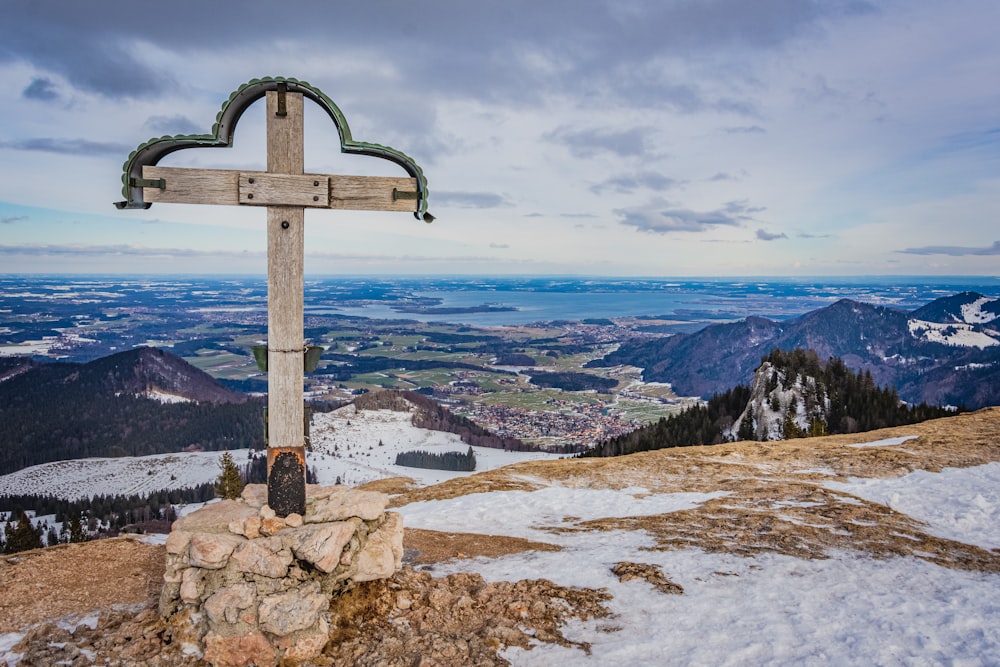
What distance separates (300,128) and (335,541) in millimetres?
5932

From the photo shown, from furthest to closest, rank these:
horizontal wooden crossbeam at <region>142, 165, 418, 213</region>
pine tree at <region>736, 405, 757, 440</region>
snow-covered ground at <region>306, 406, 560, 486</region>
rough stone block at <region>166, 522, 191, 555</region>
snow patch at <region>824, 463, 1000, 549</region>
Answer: snow-covered ground at <region>306, 406, 560, 486</region>
pine tree at <region>736, 405, 757, 440</region>
snow patch at <region>824, 463, 1000, 549</region>
horizontal wooden crossbeam at <region>142, 165, 418, 213</region>
rough stone block at <region>166, 522, 191, 555</region>

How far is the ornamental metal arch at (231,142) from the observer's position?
7.66 meters

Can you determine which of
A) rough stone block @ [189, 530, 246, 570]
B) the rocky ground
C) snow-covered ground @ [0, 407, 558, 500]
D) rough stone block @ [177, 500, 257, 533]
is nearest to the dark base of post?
rough stone block @ [177, 500, 257, 533]

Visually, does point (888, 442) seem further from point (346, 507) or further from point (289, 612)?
point (289, 612)

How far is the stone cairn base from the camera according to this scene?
22.8 ft

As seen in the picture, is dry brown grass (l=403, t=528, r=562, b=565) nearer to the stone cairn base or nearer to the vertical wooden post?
the stone cairn base

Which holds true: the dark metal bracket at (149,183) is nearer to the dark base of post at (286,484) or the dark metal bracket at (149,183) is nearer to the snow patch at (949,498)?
the dark base of post at (286,484)

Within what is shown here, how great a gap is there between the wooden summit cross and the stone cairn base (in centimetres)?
53

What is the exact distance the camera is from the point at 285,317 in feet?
26.1

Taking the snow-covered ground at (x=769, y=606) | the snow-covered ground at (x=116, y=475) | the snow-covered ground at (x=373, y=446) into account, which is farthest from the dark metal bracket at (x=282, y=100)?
the snow-covered ground at (x=116, y=475)

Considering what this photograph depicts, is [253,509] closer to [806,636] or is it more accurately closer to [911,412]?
[806,636]

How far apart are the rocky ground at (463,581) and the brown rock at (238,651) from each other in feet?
0.98

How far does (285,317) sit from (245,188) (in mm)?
1891

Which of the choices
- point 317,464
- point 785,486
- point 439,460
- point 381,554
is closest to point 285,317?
point 381,554
